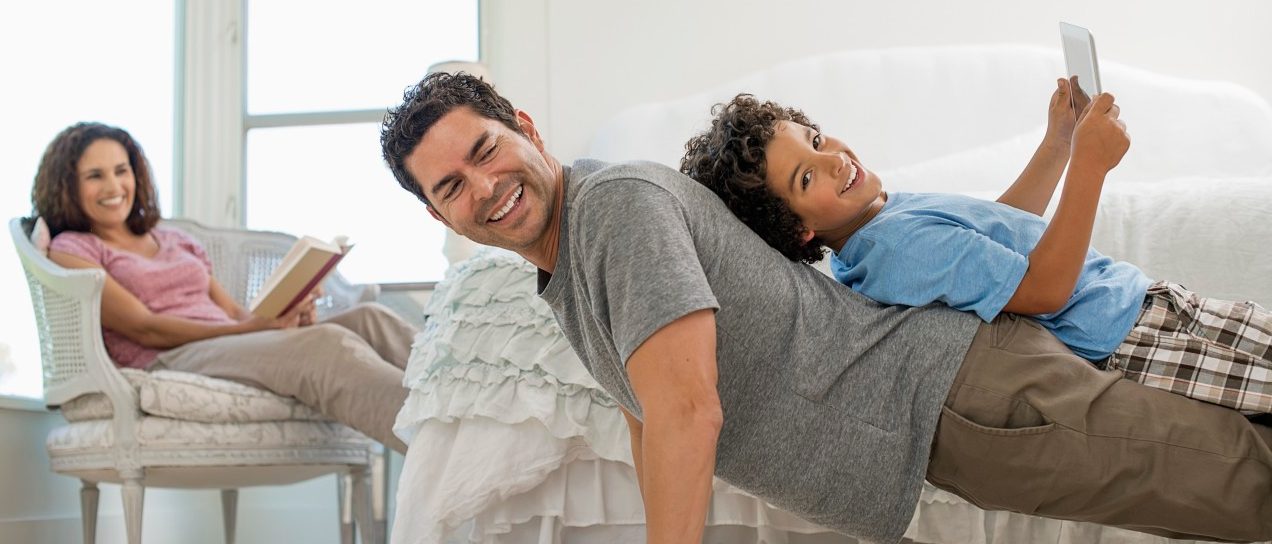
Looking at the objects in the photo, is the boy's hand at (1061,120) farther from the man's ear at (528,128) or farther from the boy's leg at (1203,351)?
the man's ear at (528,128)

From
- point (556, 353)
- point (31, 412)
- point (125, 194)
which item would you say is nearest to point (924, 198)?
point (556, 353)

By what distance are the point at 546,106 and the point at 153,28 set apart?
1250 mm

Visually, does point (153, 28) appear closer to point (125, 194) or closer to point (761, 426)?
point (125, 194)

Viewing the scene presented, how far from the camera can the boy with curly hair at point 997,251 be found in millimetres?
1090

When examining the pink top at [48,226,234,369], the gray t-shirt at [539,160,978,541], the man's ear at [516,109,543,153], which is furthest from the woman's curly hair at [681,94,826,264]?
the pink top at [48,226,234,369]

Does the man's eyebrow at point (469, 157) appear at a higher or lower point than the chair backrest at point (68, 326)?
higher

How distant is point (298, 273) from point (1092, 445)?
1.78 meters

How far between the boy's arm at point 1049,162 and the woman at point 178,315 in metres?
1.26

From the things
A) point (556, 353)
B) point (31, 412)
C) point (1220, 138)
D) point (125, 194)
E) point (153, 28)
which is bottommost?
point (31, 412)

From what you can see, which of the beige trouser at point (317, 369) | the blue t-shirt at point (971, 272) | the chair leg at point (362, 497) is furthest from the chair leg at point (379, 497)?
the blue t-shirt at point (971, 272)

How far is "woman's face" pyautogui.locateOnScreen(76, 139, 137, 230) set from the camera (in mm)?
2582

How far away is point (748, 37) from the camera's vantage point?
3275 mm

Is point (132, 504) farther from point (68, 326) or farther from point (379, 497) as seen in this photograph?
point (379, 497)

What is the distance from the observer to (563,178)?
1209 millimetres
